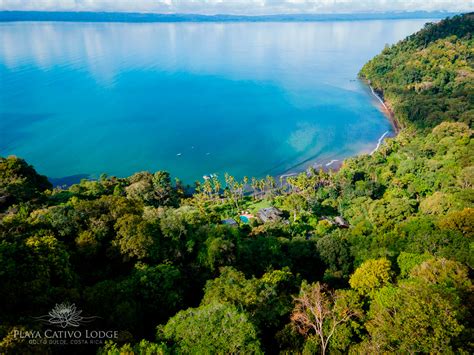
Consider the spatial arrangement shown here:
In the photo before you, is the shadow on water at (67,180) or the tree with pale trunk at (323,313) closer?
the tree with pale trunk at (323,313)

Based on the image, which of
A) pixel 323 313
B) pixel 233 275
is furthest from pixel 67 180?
pixel 323 313

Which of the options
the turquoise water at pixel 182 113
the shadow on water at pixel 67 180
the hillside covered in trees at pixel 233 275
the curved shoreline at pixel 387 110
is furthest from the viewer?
the curved shoreline at pixel 387 110

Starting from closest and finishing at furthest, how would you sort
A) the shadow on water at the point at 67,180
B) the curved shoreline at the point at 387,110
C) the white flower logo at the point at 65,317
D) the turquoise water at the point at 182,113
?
1. the white flower logo at the point at 65,317
2. the shadow on water at the point at 67,180
3. the turquoise water at the point at 182,113
4. the curved shoreline at the point at 387,110

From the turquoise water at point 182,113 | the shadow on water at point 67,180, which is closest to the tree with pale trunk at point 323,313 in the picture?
the turquoise water at point 182,113

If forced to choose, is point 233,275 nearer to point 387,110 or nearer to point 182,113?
point 182,113

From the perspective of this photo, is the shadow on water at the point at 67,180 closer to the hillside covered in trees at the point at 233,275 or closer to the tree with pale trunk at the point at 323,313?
the hillside covered in trees at the point at 233,275

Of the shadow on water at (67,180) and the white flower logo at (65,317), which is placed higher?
the white flower logo at (65,317)

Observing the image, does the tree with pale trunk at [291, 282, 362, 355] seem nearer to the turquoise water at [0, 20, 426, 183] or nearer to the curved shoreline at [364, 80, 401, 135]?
the turquoise water at [0, 20, 426, 183]
